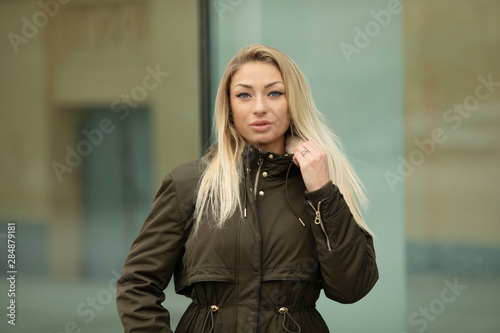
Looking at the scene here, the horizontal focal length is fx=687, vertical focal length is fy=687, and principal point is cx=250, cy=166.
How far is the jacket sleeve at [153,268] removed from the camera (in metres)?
2.29

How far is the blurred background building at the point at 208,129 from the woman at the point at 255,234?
97.8 inches

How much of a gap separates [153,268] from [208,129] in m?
2.96

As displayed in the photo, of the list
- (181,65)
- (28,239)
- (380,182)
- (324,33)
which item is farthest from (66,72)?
(380,182)

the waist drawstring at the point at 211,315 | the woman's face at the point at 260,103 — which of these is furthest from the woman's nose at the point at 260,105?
the waist drawstring at the point at 211,315

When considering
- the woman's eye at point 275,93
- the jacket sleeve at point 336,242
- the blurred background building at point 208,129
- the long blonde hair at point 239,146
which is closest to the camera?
the jacket sleeve at point 336,242

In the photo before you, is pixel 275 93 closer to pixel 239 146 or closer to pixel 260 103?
pixel 260 103

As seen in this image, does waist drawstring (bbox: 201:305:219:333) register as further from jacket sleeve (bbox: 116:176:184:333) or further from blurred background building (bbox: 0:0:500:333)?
blurred background building (bbox: 0:0:500:333)

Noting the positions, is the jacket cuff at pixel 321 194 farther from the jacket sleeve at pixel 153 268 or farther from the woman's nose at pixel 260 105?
the jacket sleeve at pixel 153 268

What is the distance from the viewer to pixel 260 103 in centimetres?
245

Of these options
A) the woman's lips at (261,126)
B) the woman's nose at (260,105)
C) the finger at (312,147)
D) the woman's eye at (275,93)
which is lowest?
the finger at (312,147)

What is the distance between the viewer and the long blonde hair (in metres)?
2.39

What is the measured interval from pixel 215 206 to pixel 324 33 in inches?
114

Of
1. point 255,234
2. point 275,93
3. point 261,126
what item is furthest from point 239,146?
point 255,234

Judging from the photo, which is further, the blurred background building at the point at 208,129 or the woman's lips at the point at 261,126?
the blurred background building at the point at 208,129
